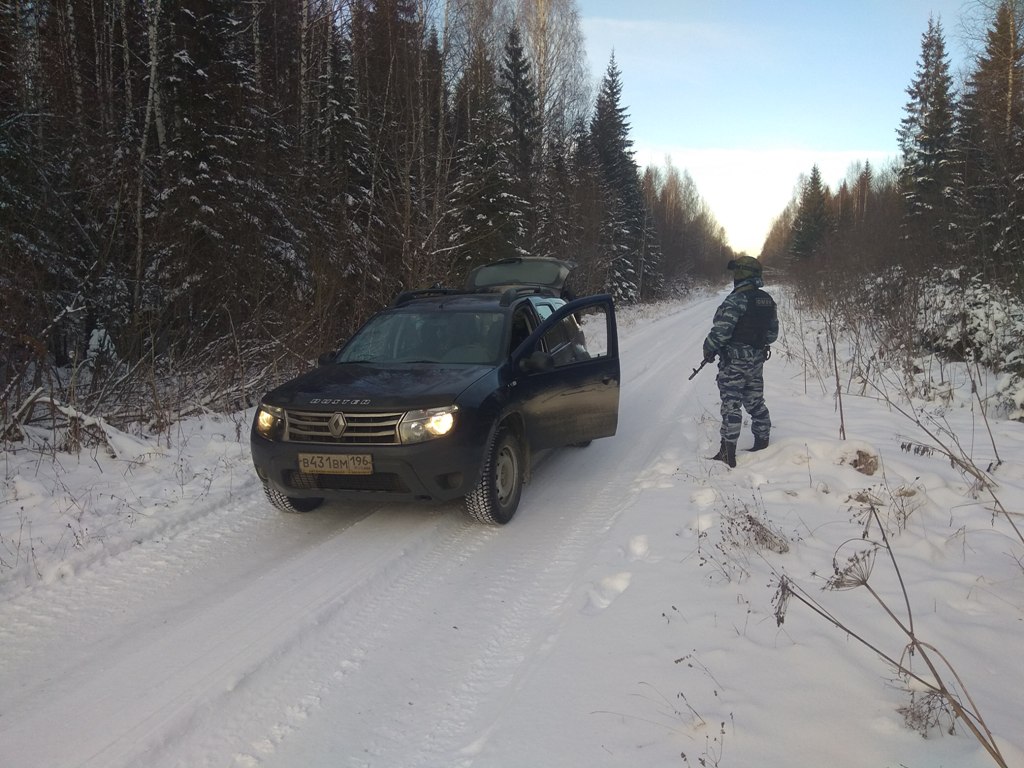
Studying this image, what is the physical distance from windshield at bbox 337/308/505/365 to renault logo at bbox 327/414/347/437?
3.85ft

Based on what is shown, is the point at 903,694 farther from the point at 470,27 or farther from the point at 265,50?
the point at 470,27

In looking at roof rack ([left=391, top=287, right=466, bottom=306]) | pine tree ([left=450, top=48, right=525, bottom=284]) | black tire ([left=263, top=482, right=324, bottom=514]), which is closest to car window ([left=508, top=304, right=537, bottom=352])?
roof rack ([left=391, top=287, right=466, bottom=306])

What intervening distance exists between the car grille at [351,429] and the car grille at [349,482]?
0.24 m

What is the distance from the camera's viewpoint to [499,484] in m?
5.02

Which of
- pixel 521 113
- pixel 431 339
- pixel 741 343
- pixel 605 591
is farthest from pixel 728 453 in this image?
pixel 521 113

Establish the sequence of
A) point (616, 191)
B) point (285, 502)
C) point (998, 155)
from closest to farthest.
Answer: point (285, 502)
point (998, 155)
point (616, 191)

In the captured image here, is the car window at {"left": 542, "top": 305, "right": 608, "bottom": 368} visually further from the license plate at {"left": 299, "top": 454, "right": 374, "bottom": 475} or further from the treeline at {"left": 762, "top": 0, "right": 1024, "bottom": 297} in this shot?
the treeline at {"left": 762, "top": 0, "right": 1024, "bottom": 297}

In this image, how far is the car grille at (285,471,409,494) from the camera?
450 cm

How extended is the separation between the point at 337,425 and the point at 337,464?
10.9 inches

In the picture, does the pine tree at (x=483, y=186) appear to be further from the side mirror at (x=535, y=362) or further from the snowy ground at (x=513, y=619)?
the snowy ground at (x=513, y=619)

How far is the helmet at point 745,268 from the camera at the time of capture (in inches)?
244

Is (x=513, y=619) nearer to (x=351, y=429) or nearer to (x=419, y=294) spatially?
(x=351, y=429)

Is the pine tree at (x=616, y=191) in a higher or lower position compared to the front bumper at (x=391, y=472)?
higher

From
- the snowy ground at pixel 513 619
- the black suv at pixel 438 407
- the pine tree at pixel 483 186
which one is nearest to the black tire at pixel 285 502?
the black suv at pixel 438 407
